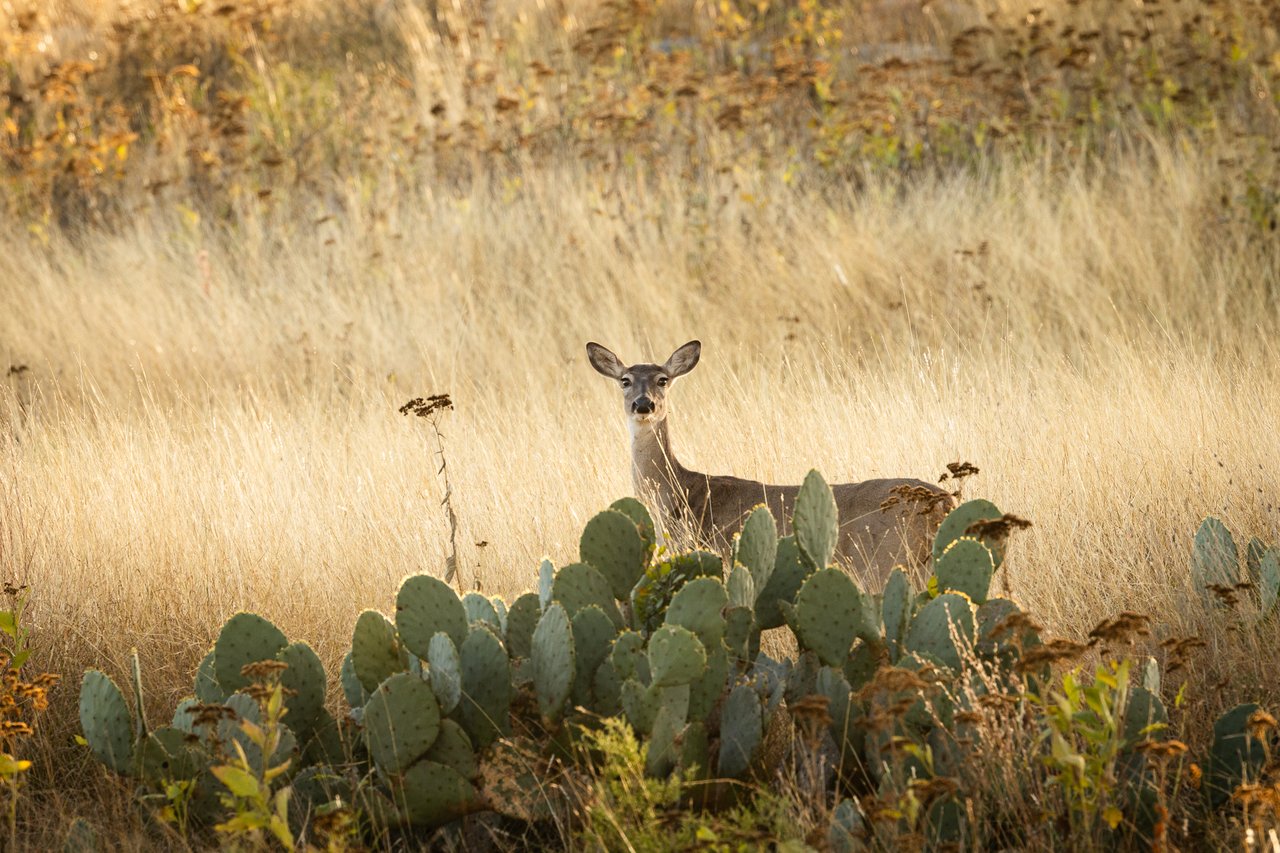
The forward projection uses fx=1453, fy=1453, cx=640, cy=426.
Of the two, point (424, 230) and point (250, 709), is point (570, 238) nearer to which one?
point (424, 230)

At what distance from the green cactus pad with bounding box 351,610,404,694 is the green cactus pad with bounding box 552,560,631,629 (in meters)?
0.40

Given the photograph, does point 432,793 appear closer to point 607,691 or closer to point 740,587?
point 607,691

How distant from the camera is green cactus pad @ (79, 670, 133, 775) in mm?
3607

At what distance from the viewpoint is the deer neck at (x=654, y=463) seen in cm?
629

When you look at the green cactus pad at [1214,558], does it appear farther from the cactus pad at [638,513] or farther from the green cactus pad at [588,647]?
the green cactus pad at [588,647]

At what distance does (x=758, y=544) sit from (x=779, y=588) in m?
0.20

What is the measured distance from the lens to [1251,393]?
21.4 ft

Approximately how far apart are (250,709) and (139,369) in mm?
6003

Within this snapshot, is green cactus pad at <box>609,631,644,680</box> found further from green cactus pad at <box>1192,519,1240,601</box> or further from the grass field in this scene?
green cactus pad at <box>1192,519,1240,601</box>

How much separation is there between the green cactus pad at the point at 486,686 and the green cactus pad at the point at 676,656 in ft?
1.48

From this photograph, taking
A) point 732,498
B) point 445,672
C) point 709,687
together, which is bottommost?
point 732,498

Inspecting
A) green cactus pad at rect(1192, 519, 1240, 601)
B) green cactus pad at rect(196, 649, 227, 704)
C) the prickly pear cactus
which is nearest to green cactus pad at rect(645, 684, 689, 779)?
the prickly pear cactus

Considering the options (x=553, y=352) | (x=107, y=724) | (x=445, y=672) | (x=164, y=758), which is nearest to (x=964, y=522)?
(x=445, y=672)

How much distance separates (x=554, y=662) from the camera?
3.57 meters
